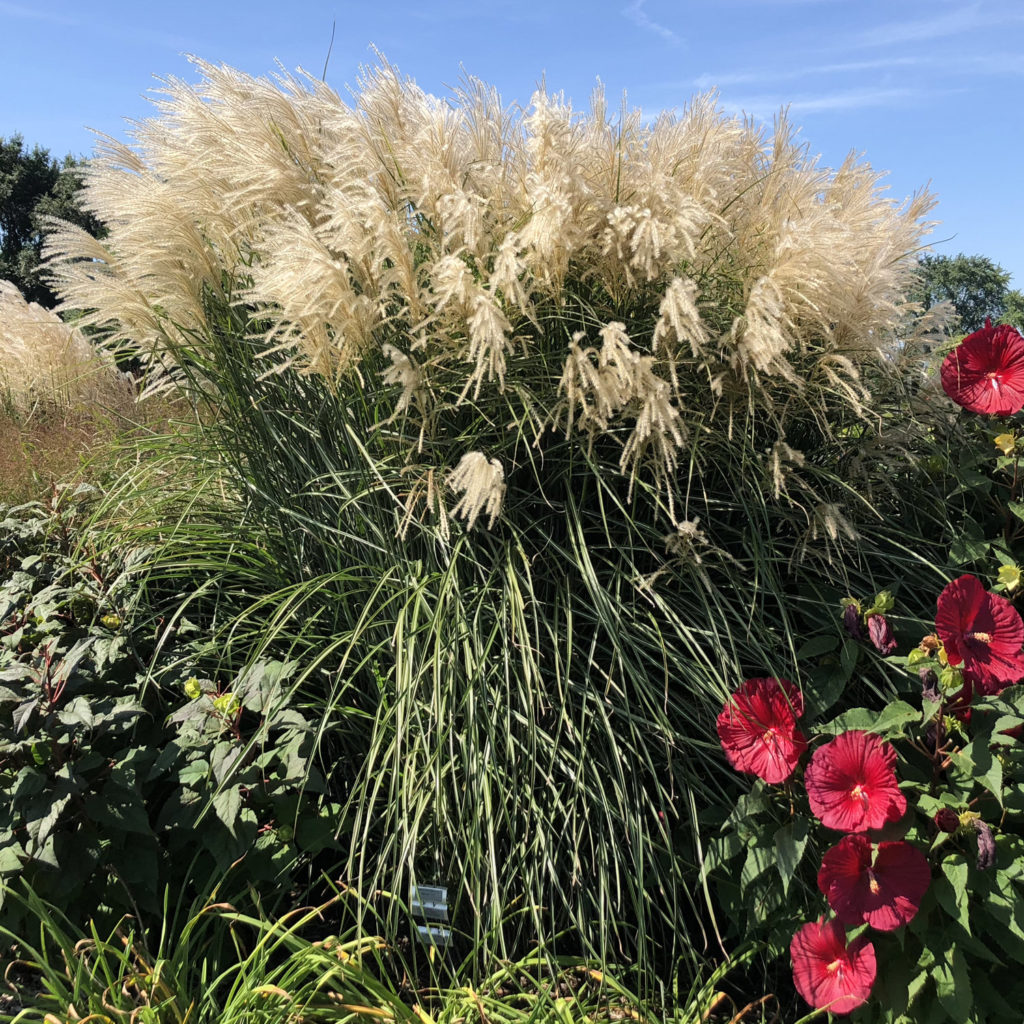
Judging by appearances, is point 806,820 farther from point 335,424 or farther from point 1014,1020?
point 335,424

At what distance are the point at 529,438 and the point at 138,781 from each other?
4.01 feet

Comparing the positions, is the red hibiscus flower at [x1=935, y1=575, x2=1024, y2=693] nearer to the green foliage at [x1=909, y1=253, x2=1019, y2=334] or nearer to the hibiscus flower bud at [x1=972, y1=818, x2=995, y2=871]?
the hibiscus flower bud at [x1=972, y1=818, x2=995, y2=871]

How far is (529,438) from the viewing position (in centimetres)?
223

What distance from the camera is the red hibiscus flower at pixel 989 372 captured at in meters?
2.24

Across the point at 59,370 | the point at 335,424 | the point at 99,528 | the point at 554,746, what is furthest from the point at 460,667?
the point at 59,370

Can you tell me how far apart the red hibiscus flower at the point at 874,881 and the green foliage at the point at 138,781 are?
42.3 inches

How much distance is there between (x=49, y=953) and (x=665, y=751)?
4.84 ft

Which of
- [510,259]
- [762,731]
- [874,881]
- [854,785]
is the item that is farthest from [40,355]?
[874,881]

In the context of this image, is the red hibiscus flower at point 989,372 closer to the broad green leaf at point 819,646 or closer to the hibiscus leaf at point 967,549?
the hibiscus leaf at point 967,549

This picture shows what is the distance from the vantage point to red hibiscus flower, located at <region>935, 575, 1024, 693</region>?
70.9 inches

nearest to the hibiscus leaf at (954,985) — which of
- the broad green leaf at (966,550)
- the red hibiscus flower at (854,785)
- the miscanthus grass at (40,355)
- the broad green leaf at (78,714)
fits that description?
the red hibiscus flower at (854,785)

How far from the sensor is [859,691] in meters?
2.27

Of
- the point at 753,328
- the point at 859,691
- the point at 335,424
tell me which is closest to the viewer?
the point at 753,328

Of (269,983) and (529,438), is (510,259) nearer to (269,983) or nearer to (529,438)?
(529,438)
